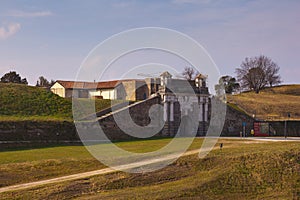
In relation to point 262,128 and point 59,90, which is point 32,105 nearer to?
point 59,90

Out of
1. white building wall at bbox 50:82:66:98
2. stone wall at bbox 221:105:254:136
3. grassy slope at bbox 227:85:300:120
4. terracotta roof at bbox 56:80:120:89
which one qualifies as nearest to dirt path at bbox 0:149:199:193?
stone wall at bbox 221:105:254:136

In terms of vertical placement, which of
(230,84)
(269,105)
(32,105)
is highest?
(230,84)

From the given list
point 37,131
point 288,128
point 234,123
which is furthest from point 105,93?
point 288,128

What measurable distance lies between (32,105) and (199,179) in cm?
1917

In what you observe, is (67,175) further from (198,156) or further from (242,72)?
(242,72)

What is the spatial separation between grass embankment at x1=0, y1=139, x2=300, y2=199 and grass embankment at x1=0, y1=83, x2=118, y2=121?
22.8ft

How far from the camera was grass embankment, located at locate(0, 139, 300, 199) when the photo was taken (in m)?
18.3

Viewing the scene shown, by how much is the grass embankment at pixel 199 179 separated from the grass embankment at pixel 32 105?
694 cm

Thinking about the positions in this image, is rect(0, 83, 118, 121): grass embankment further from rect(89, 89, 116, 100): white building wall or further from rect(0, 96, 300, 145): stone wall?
rect(89, 89, 116, 100): white building wall

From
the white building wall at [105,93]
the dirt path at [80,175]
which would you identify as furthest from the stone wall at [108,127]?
the white building wall at [105,93]

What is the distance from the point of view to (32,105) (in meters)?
35.3

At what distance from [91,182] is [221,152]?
10.2 meters

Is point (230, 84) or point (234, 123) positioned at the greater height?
point (230, 84)

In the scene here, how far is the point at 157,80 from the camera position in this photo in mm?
42625
